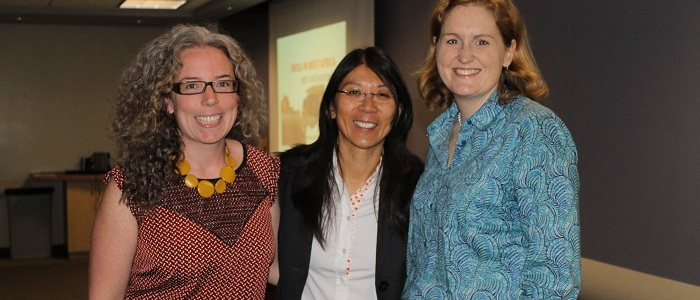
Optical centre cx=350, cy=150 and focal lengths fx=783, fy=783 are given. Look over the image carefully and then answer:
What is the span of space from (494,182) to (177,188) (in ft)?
2.99

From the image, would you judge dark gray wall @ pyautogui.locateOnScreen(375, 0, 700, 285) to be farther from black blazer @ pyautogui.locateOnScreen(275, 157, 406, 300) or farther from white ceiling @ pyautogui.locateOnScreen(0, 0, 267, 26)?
white ceiling @ pyautogui.locateOnScreen(0, 0, 267, 26)

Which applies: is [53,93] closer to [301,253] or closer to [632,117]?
[632,117]

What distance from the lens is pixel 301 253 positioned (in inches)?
105

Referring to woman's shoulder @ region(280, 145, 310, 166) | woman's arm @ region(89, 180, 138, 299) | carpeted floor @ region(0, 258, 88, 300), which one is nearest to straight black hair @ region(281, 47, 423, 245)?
woman's shoulder @ region(280, 145, 310, 166)

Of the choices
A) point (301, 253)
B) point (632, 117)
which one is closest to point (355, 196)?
point (301, 253)

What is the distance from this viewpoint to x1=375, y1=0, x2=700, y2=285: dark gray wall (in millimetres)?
4023

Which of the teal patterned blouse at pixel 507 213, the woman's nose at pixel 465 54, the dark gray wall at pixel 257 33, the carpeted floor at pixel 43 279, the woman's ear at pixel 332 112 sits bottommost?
the carpeted floor at pixel 43 279

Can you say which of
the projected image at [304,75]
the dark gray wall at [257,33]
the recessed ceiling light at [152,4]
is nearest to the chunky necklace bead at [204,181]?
the projected image at [304,75]

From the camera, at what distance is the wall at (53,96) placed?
10938 mm

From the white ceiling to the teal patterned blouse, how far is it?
7725 millimetres

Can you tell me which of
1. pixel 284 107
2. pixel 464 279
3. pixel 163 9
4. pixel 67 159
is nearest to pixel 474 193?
pixel 464 279

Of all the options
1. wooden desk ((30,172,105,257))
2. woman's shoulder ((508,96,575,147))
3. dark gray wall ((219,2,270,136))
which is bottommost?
wooden desk ((30,172,105,257))

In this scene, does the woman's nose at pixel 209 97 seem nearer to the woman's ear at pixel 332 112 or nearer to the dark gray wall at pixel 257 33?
the woman's ear at pixel 332 112

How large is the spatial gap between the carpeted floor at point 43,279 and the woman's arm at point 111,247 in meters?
6.12
